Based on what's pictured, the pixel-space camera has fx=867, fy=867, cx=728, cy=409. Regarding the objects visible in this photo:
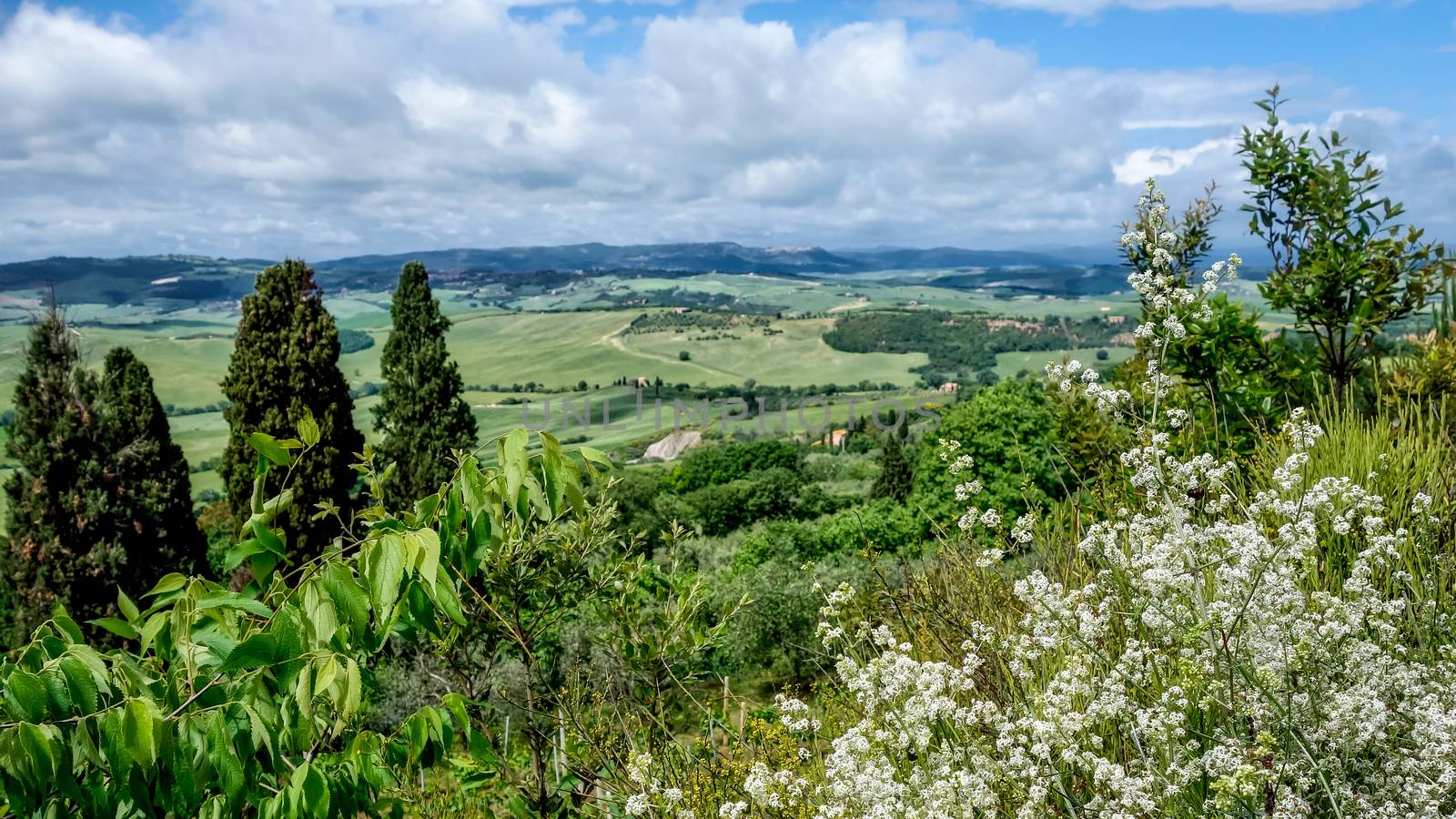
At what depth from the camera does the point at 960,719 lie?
7.62ft

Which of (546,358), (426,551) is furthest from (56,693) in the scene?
(546,358)

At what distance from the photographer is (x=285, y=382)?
13.3m

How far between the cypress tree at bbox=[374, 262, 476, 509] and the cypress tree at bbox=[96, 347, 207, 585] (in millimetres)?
3461

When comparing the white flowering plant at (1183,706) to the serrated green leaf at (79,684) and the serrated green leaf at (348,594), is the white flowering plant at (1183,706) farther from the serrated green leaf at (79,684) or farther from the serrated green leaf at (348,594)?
the serrated green leaf at (79,684)

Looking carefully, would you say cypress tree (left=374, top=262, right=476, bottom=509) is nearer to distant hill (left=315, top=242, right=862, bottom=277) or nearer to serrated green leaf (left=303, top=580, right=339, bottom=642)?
serrated green leaf (left=303, top=580, right=339, bottom=642)

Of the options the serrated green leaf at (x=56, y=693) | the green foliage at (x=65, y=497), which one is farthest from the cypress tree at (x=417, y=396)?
the serrated green leaf at (x=56, y=693)

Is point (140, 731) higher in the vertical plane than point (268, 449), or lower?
lower

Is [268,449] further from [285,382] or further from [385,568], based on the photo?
[285,382]

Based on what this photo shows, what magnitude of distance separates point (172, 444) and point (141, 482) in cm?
520

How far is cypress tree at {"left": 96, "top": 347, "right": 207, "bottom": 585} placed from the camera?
37.4ft

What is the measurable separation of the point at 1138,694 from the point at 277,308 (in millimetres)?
13982

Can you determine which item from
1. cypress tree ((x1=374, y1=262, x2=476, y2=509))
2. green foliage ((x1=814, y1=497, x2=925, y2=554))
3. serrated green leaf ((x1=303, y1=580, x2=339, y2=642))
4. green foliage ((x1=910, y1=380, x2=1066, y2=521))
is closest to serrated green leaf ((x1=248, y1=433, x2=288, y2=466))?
serrated green leaf ((x1=303, y1=580, x2=339, y2=642))

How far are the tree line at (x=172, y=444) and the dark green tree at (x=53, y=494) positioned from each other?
0.05 ft

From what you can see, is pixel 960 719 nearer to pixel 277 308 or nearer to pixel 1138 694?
pixel 1138 694
